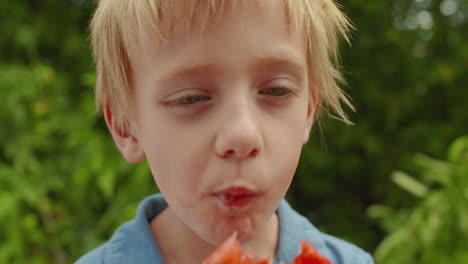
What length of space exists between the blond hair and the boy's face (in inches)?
0.7

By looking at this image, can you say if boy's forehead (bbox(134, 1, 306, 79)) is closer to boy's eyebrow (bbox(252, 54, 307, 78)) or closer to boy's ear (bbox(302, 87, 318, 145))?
boy's eyebrow (bbox(252, 54, 307, 78))

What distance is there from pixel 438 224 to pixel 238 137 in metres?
1.09

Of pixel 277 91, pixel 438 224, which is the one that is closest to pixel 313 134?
pixel 438 224

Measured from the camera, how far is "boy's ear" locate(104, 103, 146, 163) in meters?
0.87

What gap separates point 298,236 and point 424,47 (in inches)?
53.9

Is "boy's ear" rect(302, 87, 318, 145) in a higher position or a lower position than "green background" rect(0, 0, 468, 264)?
higher

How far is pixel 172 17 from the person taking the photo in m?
0.69

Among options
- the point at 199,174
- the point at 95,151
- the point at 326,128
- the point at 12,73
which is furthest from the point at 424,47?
the point at 199,174

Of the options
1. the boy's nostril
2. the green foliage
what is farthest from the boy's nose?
the green foliage

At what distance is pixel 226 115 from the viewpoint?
0.68 meters

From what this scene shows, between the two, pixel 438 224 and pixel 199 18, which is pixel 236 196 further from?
pixel 438 224

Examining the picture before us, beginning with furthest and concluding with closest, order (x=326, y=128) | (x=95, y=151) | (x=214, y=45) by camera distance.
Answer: (x=326, y=128)
(x=95, y=151)
(x=214, y=45)

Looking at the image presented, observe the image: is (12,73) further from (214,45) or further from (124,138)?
(214,45)

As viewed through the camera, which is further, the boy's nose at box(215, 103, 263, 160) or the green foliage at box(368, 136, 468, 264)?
the green foliage at box(368, 136, 468, 264)
